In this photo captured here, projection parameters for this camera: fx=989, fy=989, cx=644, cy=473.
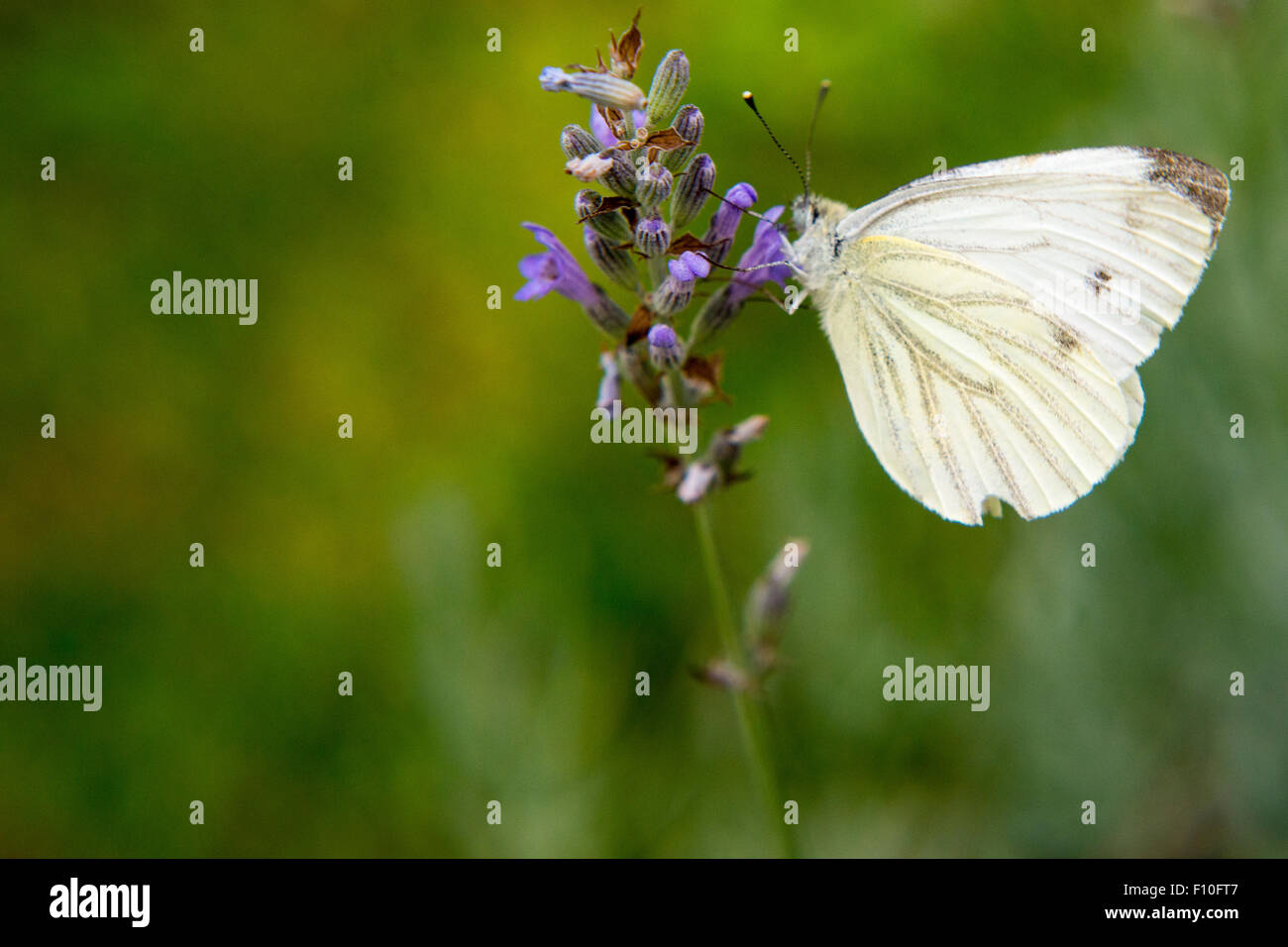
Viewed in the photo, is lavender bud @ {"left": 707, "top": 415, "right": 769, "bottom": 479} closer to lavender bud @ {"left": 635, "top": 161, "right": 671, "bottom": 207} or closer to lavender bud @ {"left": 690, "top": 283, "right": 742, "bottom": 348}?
lavender bud @ {"left": 690, "top": 283, "right": 742, "bottom": 348}

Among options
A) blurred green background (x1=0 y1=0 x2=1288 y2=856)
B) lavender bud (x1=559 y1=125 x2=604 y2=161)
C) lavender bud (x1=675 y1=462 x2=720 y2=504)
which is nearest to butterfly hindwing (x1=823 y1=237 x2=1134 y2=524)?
lavender bud (x1=675 y1=462 x2=720 y2=504)

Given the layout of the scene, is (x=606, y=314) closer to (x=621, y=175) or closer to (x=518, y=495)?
(x=621, y=175)

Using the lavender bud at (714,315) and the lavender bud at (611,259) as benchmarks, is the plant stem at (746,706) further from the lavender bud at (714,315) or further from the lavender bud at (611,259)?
the lavender bud at (611,259)

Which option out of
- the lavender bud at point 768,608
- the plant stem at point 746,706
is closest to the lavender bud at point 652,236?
the plant stem at point 746,706

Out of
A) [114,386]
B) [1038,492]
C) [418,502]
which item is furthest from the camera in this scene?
[114,386]
